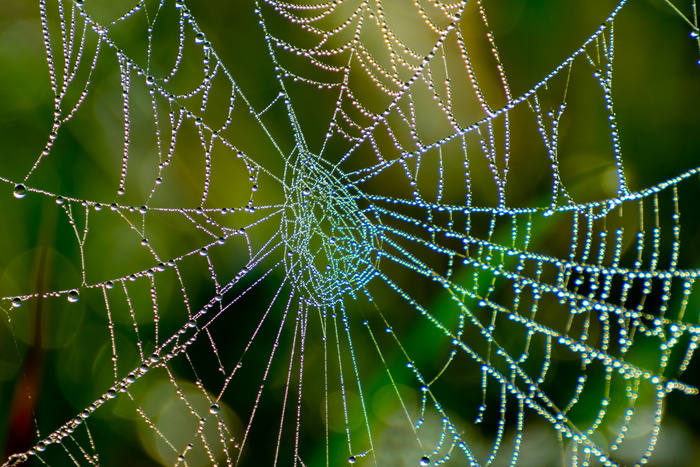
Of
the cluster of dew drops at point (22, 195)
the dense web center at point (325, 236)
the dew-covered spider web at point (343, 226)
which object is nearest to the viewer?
the cluster of dew drops at point (22, 195)

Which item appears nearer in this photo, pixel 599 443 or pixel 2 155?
pixel 2 155

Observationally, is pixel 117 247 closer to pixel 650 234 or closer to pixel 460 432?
pixel 460 432

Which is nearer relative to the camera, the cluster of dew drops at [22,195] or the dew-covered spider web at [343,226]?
the cluster of dew drops at [22,195]

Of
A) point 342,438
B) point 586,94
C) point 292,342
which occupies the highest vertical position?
point 586,94

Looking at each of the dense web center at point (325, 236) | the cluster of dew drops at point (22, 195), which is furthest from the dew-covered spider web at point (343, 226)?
the cluster of dew drops at point (22, 195)

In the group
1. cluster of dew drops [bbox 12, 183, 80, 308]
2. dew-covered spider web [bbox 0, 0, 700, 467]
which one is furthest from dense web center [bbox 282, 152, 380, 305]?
cluster of dew drops [bbox 12, 183, 80, 308]

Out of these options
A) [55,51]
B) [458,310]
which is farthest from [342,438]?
[55,51]

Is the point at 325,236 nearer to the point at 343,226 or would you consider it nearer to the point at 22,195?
the point at 343,226

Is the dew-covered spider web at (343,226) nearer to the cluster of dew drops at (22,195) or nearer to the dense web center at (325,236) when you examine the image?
the dense web center at (325,236)
